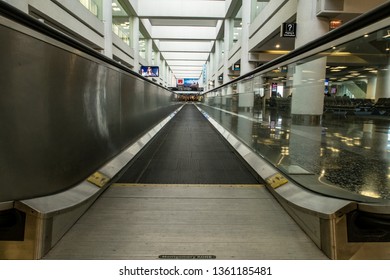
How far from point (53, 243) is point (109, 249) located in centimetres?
39

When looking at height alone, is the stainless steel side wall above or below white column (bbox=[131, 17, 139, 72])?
below

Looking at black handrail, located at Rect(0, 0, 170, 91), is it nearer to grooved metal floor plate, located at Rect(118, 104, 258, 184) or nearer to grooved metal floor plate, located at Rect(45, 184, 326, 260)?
grooved metal floor plate, located at Rect(45, 184, 326, 260)

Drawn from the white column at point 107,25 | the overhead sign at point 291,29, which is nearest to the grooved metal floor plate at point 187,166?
the overhead sign at point 291,29

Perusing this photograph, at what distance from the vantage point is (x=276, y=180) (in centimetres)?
303

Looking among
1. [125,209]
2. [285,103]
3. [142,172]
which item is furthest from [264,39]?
[125,209]

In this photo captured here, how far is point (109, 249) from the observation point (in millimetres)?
1933

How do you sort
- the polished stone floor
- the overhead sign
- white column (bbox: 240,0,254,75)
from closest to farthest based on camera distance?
the polished stone floor, the overhead sign, white column (bbox: 240,0,254,75)

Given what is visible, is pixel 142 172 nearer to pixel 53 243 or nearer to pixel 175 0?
pixel 53 243

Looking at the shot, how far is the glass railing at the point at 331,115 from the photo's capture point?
259 centimetres

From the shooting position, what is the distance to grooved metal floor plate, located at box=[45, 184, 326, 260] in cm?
192

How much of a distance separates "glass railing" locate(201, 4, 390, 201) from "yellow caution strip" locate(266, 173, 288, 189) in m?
0.08

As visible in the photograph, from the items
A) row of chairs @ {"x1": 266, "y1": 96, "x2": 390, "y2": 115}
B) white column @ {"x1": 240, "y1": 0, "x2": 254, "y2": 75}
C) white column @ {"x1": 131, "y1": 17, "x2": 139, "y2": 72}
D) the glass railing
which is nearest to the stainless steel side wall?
the glass railing

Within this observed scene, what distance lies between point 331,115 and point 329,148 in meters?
0.66

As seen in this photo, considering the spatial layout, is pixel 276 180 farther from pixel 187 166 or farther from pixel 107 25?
pixel 107 25
